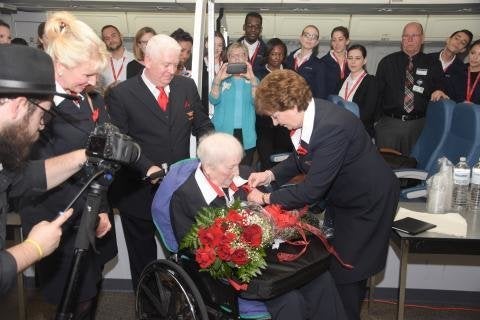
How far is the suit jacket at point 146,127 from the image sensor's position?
273cm

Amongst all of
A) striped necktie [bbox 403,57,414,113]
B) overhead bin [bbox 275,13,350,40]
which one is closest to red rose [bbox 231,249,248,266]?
striped necktie [bbox 403,57,414,113]

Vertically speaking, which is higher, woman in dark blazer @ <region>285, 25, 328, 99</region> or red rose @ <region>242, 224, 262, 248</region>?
woman in dark blazer @ <region>285, 25, 328, 99</region>

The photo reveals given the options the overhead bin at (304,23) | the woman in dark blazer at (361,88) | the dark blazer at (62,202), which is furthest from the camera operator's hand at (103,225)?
the overhead bin at (304,23)

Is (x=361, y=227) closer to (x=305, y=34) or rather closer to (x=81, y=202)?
(x=81, y=202)

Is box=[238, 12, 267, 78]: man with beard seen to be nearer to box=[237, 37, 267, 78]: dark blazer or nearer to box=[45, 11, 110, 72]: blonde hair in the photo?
box=[237, 37, 267, 78]: dark blazer

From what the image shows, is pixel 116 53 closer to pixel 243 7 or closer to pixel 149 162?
pixel 243 7

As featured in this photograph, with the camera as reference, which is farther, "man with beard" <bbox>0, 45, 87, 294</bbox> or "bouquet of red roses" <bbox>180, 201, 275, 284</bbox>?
"bouquet of red roses" <bbox>180, 201, 275, 284</bbox>

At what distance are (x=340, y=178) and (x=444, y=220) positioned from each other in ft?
2.78

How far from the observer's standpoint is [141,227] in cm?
289

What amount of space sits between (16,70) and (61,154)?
2.38ft

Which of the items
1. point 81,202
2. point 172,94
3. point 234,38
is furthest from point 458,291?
point 234,38

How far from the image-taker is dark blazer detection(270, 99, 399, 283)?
2.19 m

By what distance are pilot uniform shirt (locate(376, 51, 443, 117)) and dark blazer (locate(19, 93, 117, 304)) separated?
143 inches

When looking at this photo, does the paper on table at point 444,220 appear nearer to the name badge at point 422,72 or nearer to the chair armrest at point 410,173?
the chair armrest at point 410,173
